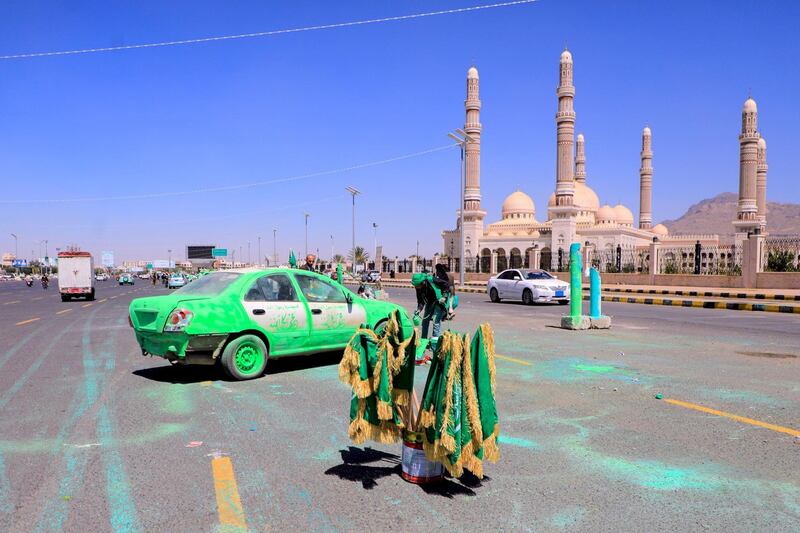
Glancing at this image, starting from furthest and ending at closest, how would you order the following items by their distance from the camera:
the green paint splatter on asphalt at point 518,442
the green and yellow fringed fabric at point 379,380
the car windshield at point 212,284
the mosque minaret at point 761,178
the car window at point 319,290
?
the mosque minaret at point 761,178 < the car window at point 319,290 < the car windshield at point 212,284 < the green paint splatter on asphalt at point 518,442 < the green and yellow fringed fabric at point 379,380

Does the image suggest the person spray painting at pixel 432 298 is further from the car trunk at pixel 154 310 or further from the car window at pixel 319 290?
the car trunk at pixel 154 310

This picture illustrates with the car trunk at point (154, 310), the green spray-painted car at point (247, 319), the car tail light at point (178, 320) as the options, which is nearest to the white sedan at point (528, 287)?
the green spray-painted car at point (247, 319)

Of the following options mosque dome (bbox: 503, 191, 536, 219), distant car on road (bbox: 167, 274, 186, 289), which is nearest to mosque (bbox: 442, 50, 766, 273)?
mosque dome (bbox: 503, 191, 536, 219)

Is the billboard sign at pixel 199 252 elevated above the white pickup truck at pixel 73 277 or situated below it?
above

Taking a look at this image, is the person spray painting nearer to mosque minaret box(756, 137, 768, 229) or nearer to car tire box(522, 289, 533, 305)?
car tire box(522, 289, 533, 305)

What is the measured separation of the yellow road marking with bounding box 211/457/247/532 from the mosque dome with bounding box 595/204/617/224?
7850 centimetres

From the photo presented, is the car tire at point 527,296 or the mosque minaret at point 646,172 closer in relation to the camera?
the car tire at point 527,296

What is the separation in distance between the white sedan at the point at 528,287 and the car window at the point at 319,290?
13693 mm

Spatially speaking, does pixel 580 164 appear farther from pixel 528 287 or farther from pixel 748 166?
pixel 528 287

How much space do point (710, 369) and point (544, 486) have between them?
5.03 m

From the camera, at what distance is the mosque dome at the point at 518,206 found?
7781 cm

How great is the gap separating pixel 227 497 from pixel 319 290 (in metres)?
4.65

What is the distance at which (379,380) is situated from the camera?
3674mm

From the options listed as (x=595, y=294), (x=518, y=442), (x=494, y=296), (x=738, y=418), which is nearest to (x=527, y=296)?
(x=494, y=296)
